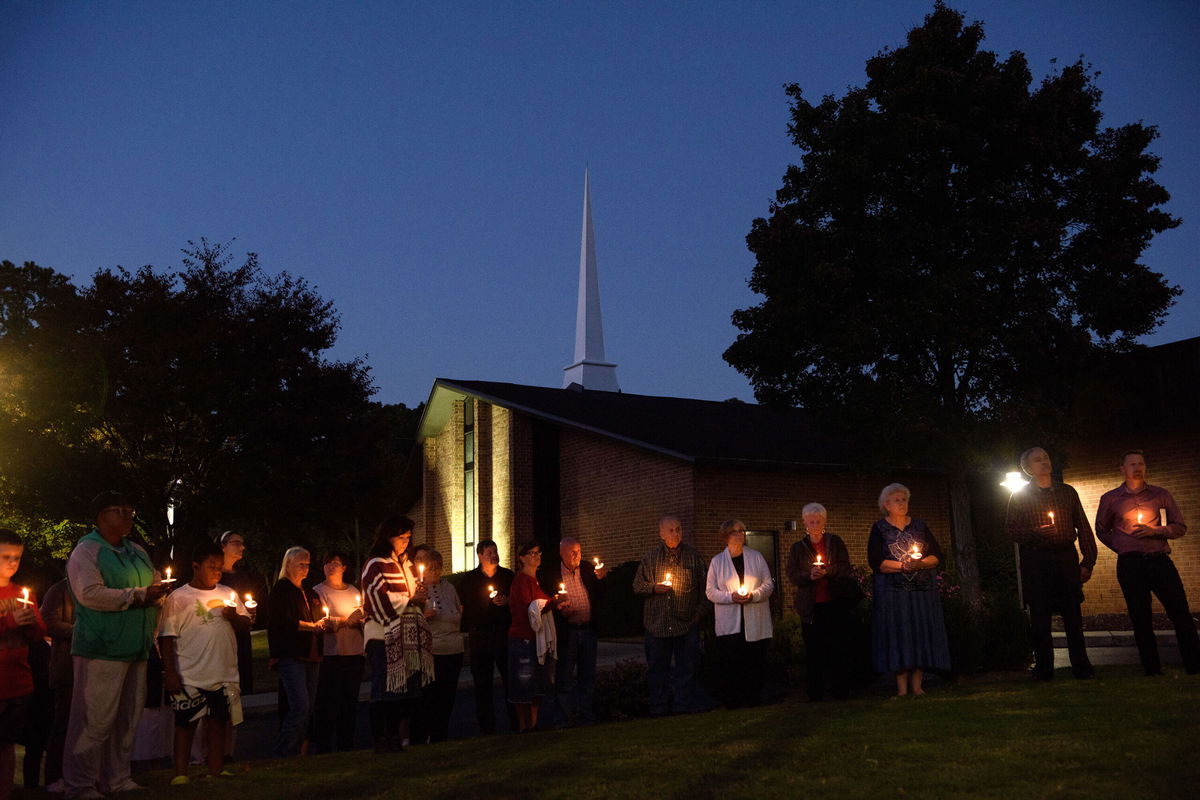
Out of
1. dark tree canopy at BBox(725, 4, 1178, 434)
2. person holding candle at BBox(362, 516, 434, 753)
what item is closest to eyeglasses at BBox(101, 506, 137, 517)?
person holding candle at BBox(362, 516, 434, 753)

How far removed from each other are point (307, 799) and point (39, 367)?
22170 mm

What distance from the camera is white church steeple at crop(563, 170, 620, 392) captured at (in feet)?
170

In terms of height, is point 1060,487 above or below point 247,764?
above

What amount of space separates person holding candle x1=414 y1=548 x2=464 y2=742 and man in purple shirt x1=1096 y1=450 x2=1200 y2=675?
6.00m

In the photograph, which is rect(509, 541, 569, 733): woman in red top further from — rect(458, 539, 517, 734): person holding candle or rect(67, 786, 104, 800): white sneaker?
rect(67, 786, 104, 800): white sneaker

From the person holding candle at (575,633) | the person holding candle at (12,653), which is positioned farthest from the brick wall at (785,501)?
the person holding candle at (12,653)

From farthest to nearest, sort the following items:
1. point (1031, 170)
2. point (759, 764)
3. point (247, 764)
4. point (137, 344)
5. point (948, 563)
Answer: point (137, 344)
point (948, 563)
point (1031, 170)
point (247, 764)
point (759, 764)

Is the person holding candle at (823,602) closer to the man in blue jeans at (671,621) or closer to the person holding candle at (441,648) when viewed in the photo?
the man in blue jeans at (671,621)

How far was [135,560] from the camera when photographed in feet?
24.7

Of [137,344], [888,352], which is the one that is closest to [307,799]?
[888,352]

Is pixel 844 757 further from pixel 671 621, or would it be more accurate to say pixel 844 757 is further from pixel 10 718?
pixel 10 718

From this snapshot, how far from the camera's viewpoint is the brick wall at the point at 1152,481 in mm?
22781

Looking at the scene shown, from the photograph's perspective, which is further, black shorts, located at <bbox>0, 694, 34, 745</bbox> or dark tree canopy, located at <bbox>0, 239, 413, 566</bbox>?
dark tree canopy, located at <bbox>0, 239, 413, 566</bbox>

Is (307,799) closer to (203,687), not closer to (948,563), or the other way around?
(203,687)
